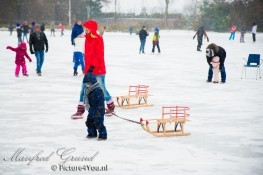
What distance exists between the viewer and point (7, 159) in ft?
17.8

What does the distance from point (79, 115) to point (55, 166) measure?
2.77 m

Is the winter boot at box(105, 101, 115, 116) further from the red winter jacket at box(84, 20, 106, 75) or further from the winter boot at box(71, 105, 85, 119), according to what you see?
the red winter jacket at box(84, 20, 106, 75)

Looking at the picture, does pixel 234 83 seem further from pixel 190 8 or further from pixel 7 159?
pixel 190 8

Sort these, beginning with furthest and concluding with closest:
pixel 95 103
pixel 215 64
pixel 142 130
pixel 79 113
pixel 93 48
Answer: pixel 215 64 < pixel 79 113 < pixel 93 48 < pixel 142 130 < pixel 95 103

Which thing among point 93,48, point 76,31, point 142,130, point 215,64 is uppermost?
point 76,31

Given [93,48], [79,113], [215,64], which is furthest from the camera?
[215,64]

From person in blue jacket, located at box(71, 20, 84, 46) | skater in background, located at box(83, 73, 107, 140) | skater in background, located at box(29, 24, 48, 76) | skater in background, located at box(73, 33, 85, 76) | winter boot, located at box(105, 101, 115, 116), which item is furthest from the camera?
skater in background, located at box(29, 24, 48, 76)

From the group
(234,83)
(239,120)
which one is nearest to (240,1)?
(234,83)

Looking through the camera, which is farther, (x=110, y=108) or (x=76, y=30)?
(x=76, y=30)

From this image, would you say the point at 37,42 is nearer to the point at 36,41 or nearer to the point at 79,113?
the point at 36,41

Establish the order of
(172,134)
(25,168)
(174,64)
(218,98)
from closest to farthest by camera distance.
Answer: (25,168) → (172,134) → (218,98) → (174,64)

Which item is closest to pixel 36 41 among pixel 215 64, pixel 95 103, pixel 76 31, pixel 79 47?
pixel 76 31

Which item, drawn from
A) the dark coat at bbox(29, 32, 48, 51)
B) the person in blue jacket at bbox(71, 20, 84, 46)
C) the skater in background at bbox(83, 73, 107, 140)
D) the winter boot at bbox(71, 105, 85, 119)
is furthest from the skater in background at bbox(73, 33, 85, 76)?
the skater in background at bbox(83, 73, 107, 140)

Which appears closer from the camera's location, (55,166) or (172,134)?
(55,166)
